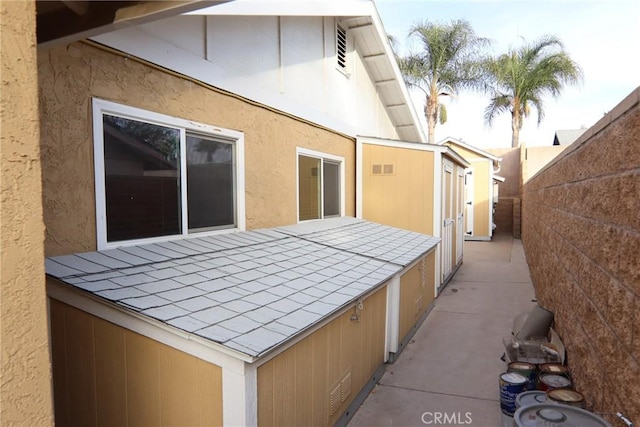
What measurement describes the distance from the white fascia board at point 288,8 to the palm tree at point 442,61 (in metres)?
14.1

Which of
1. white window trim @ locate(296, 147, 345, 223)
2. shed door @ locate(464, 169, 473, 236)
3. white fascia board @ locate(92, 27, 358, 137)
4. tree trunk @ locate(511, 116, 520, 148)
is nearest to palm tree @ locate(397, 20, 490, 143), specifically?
shed door @ locate(464, 169, 473, 236)

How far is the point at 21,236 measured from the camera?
157 cm

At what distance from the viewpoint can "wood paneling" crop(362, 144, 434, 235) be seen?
8.81m

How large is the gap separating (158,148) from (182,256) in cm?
109

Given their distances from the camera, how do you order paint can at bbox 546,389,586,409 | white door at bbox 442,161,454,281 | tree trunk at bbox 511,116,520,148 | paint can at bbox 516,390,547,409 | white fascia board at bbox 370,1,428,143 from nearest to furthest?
paint can at bbox 546,389,586,409, paint can at bbox 516,390,547,409, white fascia board at bbox 370,1,428,143, white door at bbox 442,161,454,281, tree trunk at bbox 511,116,520,148

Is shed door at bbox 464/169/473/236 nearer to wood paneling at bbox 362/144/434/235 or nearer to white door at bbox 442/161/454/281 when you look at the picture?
white door at bbox 442/161/454/281

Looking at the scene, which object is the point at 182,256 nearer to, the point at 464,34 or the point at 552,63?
the point at 464,34

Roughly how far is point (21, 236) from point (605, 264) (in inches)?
133

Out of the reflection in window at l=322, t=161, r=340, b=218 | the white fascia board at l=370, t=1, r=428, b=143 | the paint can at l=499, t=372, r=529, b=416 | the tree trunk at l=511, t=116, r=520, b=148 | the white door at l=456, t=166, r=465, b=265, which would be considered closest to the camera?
the paint can at l=499, t=372, r=529, b=416

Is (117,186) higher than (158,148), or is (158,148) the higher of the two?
(158,148)

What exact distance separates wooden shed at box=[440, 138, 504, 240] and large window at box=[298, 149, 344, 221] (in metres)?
10.6

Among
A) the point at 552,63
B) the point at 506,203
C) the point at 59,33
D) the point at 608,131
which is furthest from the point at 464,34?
the point at 59,33

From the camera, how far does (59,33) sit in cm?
255

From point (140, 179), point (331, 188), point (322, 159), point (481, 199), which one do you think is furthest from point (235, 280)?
point (481, 199)
